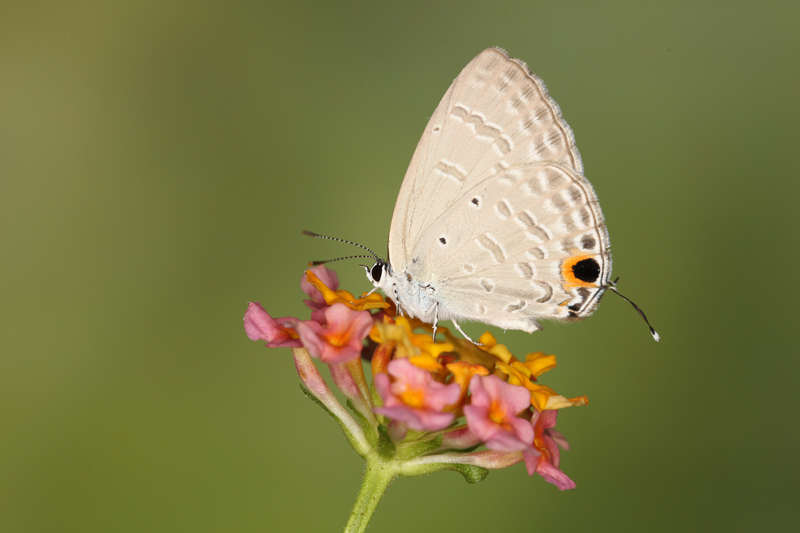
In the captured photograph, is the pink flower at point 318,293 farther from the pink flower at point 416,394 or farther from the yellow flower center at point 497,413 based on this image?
the yellow flower center at point 497,413

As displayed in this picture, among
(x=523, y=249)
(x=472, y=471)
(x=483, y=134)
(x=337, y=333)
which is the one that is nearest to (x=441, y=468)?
(x=472, y=471)

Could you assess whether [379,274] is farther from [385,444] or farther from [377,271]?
[385,444]

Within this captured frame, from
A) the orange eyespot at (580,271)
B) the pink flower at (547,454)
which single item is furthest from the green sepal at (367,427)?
the orange eyespot at (580,271)

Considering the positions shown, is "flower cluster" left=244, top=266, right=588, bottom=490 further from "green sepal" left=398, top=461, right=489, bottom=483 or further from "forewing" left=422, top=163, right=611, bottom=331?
"forewing" left=422, top=163, right=611, bottom=331

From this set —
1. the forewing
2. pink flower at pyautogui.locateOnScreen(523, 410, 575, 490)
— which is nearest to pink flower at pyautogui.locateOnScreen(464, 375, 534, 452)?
pink flower at pyautogui.locateOnScreen(523, 410, 575, 490)

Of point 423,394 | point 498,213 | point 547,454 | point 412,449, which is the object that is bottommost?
point 547,454

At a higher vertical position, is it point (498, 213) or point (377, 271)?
point (498, 213)
